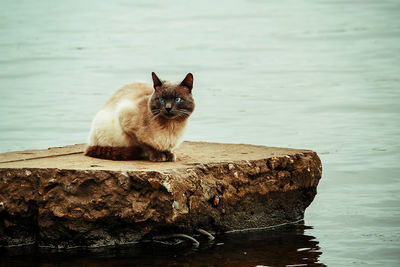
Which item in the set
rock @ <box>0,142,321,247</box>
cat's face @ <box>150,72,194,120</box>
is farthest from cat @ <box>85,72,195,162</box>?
rock @ <box>0,142,321,247</box>

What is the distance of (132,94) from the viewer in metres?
8.12

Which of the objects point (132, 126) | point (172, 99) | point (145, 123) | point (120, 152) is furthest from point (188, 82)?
point (120, 152)

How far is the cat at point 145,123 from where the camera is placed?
24.6 feet

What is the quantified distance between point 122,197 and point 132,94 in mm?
1448

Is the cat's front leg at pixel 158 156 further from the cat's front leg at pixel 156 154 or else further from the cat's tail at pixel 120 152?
the cat's tail at pixel 120 152

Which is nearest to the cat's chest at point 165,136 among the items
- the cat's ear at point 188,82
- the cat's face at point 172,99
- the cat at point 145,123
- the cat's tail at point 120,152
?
the cat at point 145,123

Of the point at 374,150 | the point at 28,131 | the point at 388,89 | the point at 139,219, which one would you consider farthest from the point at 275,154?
the point at 388,89

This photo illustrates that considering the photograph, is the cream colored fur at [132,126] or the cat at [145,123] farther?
the cream colored fur at [132,126]

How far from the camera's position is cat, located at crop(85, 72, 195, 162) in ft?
24.6

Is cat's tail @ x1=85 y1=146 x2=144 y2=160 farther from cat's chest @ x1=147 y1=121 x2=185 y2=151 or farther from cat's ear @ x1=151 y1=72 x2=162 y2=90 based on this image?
cat's ear @ x1=151 y1=72 x2=162 y2=90

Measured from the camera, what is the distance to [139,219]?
7145 mm

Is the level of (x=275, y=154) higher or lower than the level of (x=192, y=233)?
higher

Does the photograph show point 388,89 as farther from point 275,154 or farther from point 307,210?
point 275,154

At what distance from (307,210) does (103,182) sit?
10.0ft
